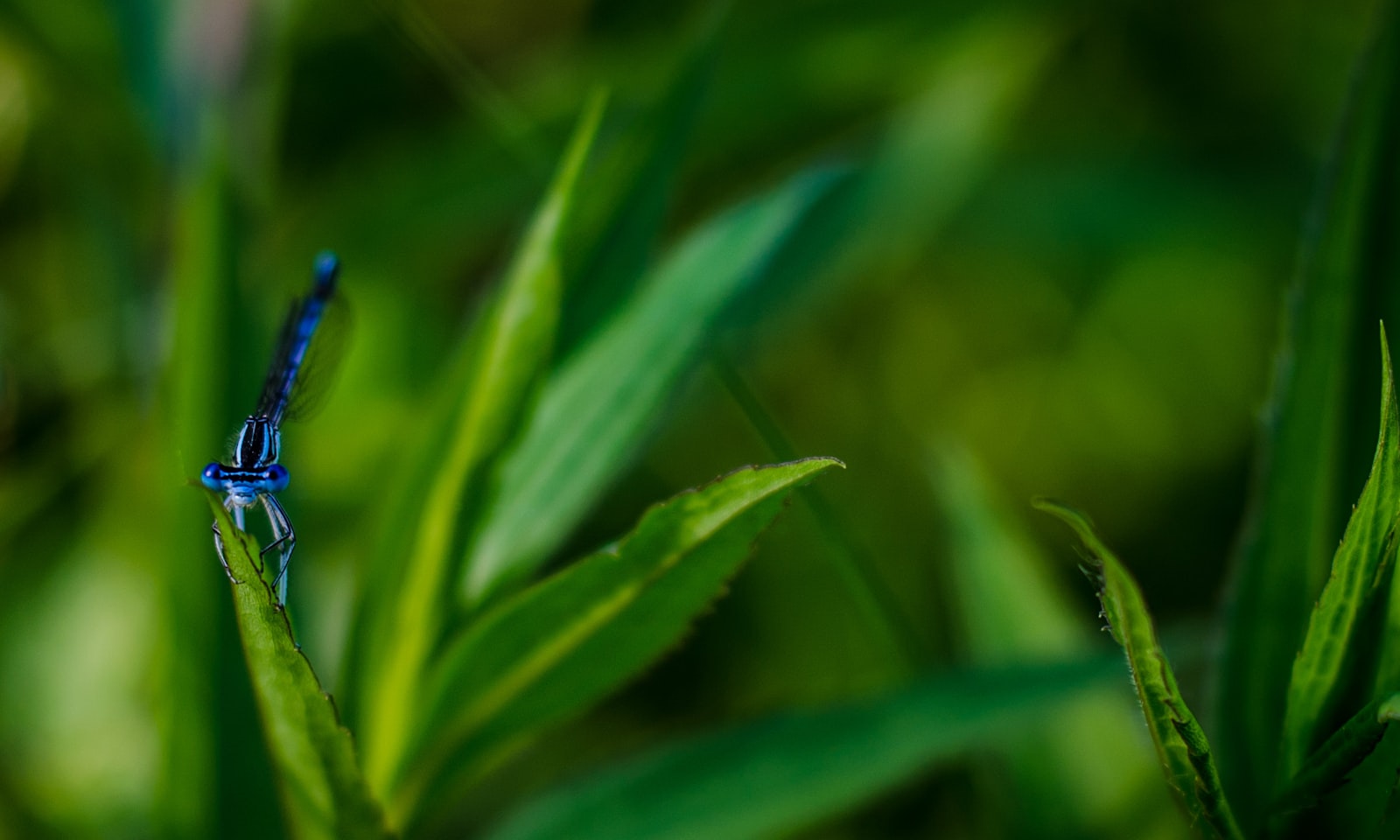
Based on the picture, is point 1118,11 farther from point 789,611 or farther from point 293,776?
point 293,776

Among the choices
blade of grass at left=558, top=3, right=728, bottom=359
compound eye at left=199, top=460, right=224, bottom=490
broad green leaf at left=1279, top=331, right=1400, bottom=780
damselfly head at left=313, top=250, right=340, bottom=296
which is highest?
damselfly head at left=313, top=250, right=340, bottom=296

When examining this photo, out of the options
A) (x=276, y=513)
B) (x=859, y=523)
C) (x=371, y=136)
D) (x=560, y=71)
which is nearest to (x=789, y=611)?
(x=859, y=523)

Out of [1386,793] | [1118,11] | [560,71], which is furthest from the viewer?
[1118,11]

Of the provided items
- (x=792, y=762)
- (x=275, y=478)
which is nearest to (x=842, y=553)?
(x=792, y=762)

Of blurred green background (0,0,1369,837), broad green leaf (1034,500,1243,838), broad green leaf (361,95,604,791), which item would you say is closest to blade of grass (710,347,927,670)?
blurred green background (0,0,1369,837)

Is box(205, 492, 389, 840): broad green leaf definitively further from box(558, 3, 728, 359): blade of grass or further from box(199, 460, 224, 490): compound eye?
box(558, 3, 728, 359): blade of grass

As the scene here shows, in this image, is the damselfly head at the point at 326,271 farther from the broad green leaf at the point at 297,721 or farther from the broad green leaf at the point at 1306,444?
the broad green leaf at the point at 1306,444
